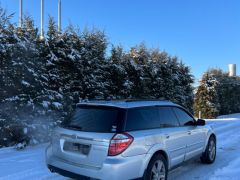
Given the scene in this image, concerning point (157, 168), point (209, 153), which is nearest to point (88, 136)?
point (157, 168)

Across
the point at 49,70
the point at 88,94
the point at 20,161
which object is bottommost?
the point at 20,161

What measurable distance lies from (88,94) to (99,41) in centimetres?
219

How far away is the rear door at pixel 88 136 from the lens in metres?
4.72

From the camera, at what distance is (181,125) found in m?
6.39

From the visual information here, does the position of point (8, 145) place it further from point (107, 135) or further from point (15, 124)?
point (107, 135)

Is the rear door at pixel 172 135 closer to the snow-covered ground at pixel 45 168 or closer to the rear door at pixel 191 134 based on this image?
the rear door at pixel 191 134

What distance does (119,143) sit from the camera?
15.4 ft

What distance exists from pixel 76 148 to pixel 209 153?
3.85 meters

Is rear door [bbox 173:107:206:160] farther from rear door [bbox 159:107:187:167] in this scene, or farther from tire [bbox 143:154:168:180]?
tire [bbox 143:154:168:180]

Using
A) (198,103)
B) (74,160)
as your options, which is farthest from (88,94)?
(198,103)

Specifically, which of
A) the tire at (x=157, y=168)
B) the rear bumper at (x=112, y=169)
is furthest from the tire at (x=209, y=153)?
the rear bumper at (x=112, y=169)

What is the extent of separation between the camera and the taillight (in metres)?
4.66

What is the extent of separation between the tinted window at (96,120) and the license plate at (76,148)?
26cm

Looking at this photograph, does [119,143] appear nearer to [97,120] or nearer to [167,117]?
[97,120]
